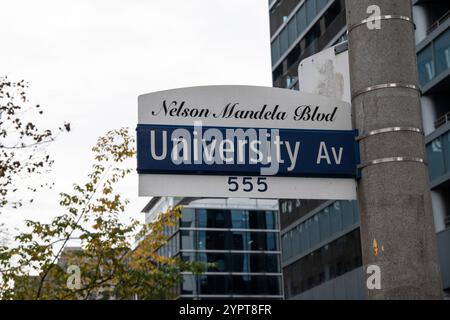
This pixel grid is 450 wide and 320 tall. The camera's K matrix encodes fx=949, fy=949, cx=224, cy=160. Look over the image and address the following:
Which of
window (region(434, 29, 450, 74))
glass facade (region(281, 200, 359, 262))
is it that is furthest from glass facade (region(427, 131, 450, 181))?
glass facade (region(281, 200, 359, 262))

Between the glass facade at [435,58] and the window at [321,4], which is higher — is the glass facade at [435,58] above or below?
below

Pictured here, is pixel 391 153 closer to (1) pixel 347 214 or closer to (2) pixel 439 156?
(2) pixel 439 156

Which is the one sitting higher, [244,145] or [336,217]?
[336,217]

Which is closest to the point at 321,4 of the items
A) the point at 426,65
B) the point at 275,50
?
the point at 275,50

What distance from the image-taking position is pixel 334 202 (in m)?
45.3

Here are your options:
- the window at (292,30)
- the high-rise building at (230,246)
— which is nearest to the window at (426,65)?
the window at (292,30)

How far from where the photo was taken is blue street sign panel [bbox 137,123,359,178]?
638 centimetres

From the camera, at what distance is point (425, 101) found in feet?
120

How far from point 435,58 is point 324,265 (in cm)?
1514

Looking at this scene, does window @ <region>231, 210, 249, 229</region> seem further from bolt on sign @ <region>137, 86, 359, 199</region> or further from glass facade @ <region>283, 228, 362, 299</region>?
bolt on sign @ <region>137, 86, 359, 199</region>

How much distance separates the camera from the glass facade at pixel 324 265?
142 feet

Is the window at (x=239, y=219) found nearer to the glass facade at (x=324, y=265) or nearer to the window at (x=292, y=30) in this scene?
the glass facade at (x=324, y=265)

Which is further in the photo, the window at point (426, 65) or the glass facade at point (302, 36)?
the glass facade at point (302, 36)
